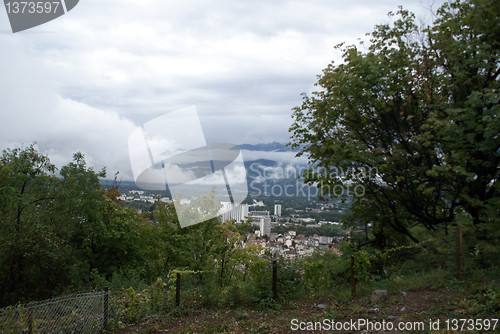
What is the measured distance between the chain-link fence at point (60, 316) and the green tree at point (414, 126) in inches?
276

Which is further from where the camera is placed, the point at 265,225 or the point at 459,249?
the point at 265,225

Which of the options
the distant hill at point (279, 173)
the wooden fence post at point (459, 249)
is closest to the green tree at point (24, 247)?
the distant hill at point (279, 173)

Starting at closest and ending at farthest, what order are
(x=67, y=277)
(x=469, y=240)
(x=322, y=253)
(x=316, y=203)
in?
1. (x=469, y=240)
2. (x=322, y=253)
3. (x=67, y=277)
4. (x=316, y=203)

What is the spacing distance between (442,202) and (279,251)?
501 cm

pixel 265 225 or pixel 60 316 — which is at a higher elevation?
pixel 265 225

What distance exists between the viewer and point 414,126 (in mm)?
9672

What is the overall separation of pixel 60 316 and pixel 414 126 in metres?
9.84

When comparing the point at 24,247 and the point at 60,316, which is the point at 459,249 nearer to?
the point at 60,316

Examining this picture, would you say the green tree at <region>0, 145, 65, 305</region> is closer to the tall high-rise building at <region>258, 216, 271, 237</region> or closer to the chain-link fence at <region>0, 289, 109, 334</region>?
the chain-link fence at <region>0, 289, 109, 334</region>

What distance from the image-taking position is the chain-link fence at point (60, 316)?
19.0 ft

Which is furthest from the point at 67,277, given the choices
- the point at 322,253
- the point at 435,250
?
the point at 435,250

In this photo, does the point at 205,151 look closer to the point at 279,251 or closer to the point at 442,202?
the point at 279,251

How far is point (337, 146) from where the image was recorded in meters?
9.73

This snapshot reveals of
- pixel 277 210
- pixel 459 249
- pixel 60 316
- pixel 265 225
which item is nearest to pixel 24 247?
pixel 60 316
